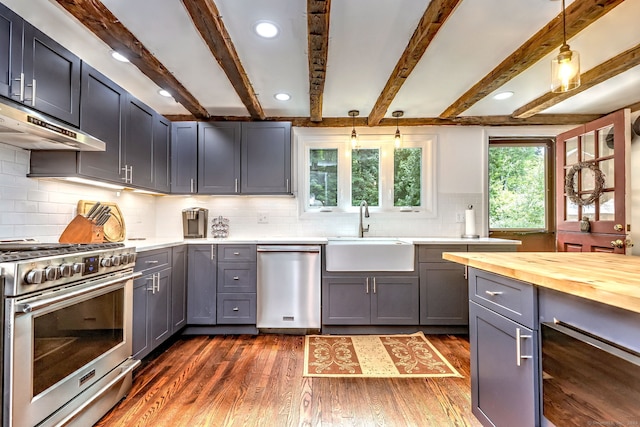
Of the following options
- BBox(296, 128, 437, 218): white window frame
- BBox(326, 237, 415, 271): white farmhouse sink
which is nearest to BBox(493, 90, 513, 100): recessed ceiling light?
BBox(296, 128, 437, 218): white window frame

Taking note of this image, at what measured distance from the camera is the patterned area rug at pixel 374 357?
2.31 meters

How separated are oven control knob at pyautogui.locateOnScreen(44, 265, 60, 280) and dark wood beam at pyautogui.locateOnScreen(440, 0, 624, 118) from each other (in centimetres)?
290

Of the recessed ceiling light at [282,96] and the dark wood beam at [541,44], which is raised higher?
the recessed ceiling light at [282,96]

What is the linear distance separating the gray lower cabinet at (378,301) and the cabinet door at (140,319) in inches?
59.8

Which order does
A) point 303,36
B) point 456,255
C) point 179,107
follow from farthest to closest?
point 179,107 → point 303,36 → point 456,255

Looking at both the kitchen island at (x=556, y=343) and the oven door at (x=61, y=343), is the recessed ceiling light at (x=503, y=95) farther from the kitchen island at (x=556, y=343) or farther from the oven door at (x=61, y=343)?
the oven door at (x=61, y=343)

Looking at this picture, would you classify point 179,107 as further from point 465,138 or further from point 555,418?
point 555,418

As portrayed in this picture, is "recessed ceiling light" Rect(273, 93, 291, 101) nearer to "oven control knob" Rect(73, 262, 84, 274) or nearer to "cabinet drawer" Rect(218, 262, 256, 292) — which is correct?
"cabinet drawer" Rect(218, 262, 256, 292)

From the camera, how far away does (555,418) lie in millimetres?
1146

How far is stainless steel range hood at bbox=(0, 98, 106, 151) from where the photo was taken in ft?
4.91

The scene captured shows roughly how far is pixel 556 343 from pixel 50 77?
2.81m

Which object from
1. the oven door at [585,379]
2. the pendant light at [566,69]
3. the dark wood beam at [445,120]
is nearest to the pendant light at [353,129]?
the dark wood beam at [445,120]

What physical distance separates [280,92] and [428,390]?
266 cm

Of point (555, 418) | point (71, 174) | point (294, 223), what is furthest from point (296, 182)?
point (555, 418)
